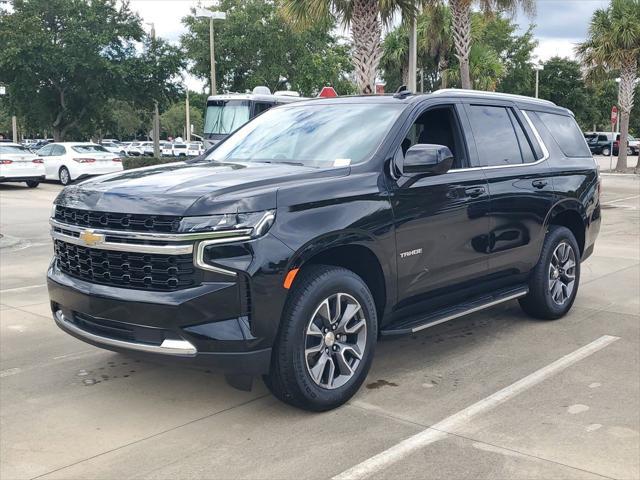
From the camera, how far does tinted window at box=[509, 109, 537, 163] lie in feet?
19.6

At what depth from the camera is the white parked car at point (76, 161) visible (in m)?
24.4

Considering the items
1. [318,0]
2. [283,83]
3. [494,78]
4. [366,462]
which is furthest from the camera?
[283,83]

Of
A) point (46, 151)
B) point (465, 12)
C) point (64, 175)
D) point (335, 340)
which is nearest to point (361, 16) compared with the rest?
point (465, 12)

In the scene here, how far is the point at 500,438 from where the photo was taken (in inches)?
153

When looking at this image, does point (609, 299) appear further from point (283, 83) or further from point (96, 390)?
point (283, 83)

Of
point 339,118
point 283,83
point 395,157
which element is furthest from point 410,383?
point 283,83

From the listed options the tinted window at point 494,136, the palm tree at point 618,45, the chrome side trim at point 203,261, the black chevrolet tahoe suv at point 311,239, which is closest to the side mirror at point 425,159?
the black chevrolet tahoe suv at point 311,239

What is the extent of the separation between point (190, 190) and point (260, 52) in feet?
124

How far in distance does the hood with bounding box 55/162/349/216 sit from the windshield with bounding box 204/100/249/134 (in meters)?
17.3

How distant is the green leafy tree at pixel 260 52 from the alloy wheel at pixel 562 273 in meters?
34.2

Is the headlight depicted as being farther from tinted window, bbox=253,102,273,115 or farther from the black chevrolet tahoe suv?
tinted window, bbox=253,102,273,115

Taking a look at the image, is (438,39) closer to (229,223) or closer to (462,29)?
(462,29)

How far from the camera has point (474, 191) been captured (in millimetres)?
5262

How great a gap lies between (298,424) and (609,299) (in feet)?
14.7
